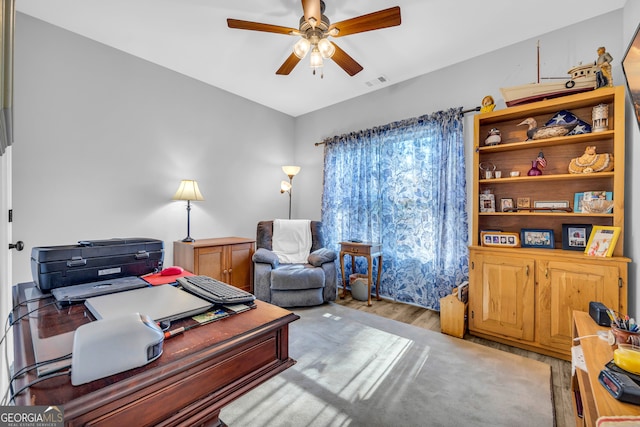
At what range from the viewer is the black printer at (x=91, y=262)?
40.9 inches

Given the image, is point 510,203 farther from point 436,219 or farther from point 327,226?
point 327,226

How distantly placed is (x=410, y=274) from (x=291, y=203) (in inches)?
89.1

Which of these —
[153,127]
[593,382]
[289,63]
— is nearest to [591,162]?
[593,382]

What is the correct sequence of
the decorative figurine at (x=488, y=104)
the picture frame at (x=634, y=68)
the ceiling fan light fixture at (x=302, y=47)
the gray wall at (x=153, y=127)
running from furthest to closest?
the decorative figurine at (x=488, y=104)
the gray wall at (x=153, y=127)
the ceiling fan light fixture at (x=302, y=47)
the picture frame at (x=634, y=68)

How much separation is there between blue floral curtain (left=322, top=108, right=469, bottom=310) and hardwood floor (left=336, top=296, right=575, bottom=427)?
0.18 metres

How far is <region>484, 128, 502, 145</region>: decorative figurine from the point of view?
8.35ft

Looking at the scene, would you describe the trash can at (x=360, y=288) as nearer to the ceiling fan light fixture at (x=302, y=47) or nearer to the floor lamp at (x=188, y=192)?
the floor lamp at (x=188, y=192)

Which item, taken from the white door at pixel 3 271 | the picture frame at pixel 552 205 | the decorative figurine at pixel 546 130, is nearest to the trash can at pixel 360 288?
the picture frame at pixel 552 205

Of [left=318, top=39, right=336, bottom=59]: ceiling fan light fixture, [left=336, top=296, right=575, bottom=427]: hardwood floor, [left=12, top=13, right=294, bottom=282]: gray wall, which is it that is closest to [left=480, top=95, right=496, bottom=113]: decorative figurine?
[left=318, top=39, right=336, bottom=59]: ceiling fan light fixture

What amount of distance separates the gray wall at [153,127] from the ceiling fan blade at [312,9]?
6.15 ft

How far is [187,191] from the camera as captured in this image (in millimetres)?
3123

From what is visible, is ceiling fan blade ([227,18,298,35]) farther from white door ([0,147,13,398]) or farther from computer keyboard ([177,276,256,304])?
computer keyboard ([177,276,256,304])

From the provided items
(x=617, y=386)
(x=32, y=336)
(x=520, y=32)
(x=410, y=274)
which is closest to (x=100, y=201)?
(x=32, y=336)

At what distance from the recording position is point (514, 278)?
2.31 meters
